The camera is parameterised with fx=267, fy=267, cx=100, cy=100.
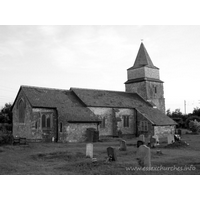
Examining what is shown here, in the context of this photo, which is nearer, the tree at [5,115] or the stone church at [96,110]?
the stone church at [96,110]

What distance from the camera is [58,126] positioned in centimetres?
3181

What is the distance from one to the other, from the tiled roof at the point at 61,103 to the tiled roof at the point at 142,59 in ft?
51.9

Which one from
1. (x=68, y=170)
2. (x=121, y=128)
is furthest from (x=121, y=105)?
(x=68, y=170)

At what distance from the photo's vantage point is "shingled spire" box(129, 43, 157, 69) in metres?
47.2

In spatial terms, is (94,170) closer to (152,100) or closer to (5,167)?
(5,167)

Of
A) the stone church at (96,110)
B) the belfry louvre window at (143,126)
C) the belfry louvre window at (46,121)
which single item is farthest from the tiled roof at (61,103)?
the belfry louvre window at (143,126)

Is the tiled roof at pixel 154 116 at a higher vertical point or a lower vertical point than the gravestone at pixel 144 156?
higher

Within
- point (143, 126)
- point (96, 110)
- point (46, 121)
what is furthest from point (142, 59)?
point (46, 121)

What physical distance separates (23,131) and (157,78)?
2657 cm

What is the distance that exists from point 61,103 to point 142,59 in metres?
20.1

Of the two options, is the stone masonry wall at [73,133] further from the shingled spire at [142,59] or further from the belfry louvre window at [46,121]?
the shingled spire at [142,59]

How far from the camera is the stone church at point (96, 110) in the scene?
31.2 meters

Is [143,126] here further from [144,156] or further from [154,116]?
[144,156]

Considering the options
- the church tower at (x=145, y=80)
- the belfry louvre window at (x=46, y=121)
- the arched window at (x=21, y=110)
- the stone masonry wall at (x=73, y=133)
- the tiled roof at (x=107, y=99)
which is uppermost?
the church tower at (x=145, y=80)
